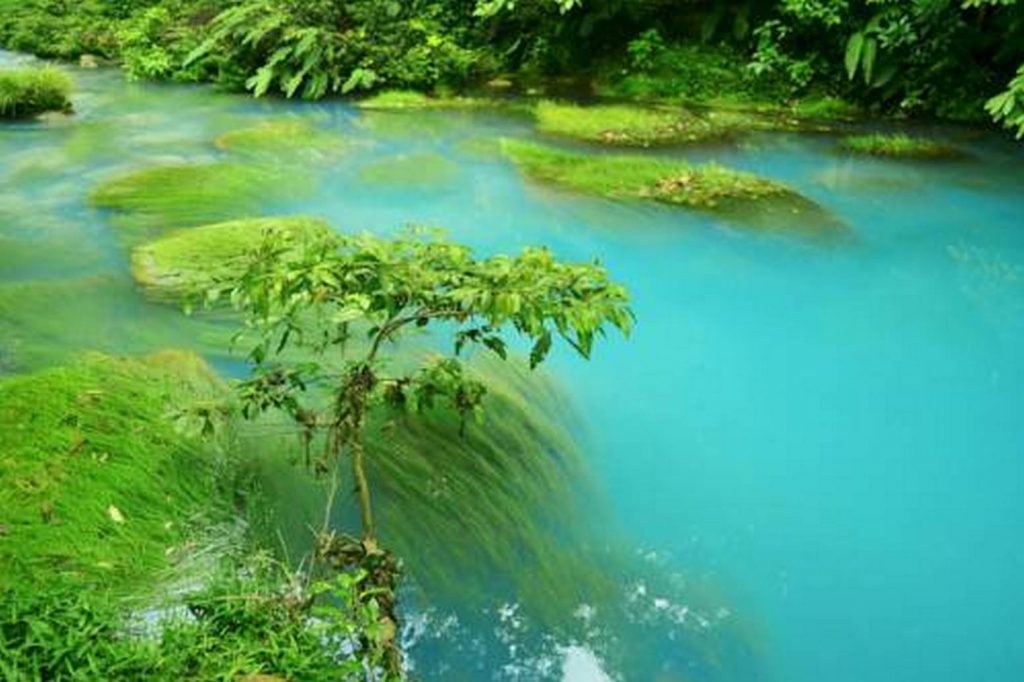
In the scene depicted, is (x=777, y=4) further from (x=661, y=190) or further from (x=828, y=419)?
(x=828, y=419)

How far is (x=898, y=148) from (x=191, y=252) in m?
5.61

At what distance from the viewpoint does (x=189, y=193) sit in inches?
261

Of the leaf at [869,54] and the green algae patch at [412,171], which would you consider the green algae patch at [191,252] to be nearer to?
the green algae patch at [412,171]

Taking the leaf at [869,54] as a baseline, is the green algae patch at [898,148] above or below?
below

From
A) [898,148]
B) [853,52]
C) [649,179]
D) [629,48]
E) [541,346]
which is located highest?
[853,52]

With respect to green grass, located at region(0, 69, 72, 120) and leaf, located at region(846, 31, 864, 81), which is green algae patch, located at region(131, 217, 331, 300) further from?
leaf, located at region(846, 31, 864, 81)

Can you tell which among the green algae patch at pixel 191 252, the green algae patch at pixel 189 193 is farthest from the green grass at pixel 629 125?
the green algae patch at pixel 191 252

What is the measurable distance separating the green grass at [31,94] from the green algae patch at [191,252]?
3975 millimetres

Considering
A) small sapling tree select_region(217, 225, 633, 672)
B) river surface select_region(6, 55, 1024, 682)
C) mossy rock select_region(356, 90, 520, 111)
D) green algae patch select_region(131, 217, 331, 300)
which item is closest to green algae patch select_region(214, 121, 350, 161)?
river surface select_region(6, 55, 1024, 682)

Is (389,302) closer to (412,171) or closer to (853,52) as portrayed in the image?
(412,171)

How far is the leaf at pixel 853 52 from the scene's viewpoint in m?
8.79

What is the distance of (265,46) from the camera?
10547 mm

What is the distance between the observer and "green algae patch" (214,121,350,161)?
793 centimetres

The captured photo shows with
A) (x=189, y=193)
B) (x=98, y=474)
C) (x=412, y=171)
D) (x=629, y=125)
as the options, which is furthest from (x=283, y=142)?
(x=98, y=474)
